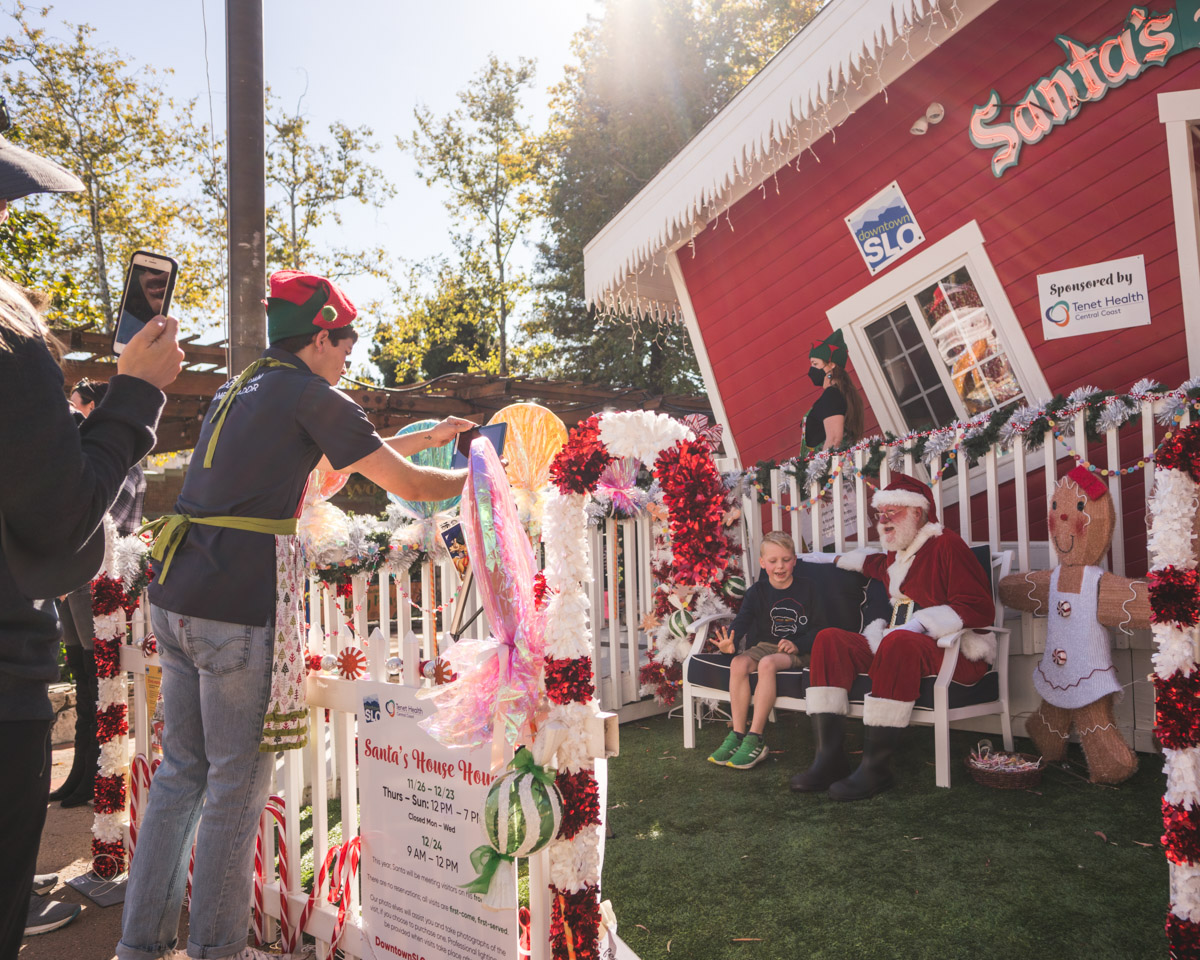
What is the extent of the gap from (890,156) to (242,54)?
177 inches

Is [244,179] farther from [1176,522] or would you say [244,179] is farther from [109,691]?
[1176,522]

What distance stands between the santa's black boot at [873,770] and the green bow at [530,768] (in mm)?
2110

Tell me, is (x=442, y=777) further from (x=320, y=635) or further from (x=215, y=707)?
(x=320, y=635)

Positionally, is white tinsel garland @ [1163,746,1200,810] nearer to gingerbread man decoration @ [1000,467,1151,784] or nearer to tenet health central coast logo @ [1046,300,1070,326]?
gingerbread man decoration @ [1000,467,1151,784]

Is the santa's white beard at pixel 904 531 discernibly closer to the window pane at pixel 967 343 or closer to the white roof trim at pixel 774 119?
the window pane at pixel 967 343

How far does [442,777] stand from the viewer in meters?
2.31

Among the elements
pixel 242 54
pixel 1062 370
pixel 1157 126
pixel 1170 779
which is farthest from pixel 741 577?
pixel 242 54

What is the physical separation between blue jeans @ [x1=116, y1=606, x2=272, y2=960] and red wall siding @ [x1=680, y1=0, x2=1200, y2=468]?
5.30 metres

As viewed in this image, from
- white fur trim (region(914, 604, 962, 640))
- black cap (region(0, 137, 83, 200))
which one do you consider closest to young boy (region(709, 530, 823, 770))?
white fur trim (region(914, 604, 962, 640))

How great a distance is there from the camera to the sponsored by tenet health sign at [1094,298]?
5070 millimetres

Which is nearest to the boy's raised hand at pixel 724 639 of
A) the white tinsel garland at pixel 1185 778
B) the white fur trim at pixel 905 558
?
the white fur trim at pixel 905 558

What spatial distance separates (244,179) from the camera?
4188 millimetres

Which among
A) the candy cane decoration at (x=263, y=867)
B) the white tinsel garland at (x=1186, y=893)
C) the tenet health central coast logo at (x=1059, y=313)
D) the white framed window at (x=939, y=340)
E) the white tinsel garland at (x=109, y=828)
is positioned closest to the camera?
the white tinsel garland at (x=1186, y=893)

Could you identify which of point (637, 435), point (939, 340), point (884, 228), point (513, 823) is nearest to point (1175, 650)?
point (637, 435)
